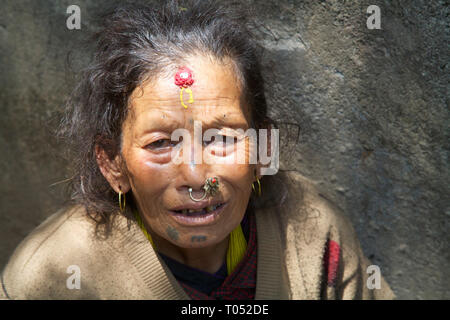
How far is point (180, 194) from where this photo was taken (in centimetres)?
Result: 158

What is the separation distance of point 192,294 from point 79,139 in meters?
0.72

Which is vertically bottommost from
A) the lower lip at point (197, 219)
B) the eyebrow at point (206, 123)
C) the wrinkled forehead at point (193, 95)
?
the lower lip at point (197, 219)

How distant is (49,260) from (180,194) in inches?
23.9

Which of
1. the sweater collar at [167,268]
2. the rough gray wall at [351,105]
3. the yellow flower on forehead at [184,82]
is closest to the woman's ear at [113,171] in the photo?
the sweater collar at [167,268]

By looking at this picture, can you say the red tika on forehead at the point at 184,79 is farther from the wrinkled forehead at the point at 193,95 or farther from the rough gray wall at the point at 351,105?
the rough gray wall at the point at 351,105

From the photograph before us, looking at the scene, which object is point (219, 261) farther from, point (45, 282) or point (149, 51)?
point (149, 51)

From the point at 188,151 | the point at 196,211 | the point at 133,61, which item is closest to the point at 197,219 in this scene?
the point at 196,211

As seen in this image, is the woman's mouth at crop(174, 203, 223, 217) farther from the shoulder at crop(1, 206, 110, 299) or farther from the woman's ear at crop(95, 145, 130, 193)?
the shoulder at crop(1, 206, 110, 299)

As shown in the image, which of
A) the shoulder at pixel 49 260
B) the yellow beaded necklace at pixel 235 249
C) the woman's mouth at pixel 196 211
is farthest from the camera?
the yellow beaded necklace at pixel 235 249

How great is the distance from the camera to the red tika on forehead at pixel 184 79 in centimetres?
154

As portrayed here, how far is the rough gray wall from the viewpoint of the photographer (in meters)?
1.82

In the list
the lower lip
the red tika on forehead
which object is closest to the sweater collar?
the lower lip

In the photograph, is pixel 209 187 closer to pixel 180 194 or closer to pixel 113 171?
pixel 180 194

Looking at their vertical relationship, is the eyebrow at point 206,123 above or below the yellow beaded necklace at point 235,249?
above
